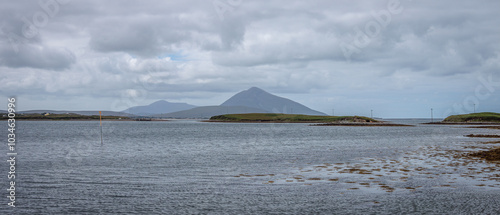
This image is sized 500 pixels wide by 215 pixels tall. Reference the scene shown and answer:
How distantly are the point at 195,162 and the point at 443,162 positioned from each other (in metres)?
27.5

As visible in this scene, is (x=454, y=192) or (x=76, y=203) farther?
(x=454, y=192)

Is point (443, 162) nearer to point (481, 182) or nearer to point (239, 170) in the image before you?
point (481, 182)

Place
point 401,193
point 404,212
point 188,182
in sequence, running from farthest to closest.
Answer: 1. point 188,182
2. point 401,193
3. point 404,212

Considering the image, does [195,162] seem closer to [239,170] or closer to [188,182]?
[239,170]

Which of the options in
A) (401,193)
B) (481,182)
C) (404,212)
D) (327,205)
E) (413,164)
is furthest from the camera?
(413,164)

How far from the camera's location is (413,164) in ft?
131

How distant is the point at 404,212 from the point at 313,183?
382 inches

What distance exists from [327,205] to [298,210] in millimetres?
2059

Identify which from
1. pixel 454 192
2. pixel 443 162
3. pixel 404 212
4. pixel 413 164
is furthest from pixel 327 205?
pixel 443 162

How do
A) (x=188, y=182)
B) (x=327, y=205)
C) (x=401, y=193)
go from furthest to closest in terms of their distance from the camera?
(x=188, y=182) < (x=401, y=193) < (x=327, y=205)

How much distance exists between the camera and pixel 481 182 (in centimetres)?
2816

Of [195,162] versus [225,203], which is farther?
[195,162]

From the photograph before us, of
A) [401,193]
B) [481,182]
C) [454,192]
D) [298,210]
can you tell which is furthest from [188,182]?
[481,182]

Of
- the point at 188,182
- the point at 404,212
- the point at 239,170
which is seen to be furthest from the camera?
the point at 239,170
